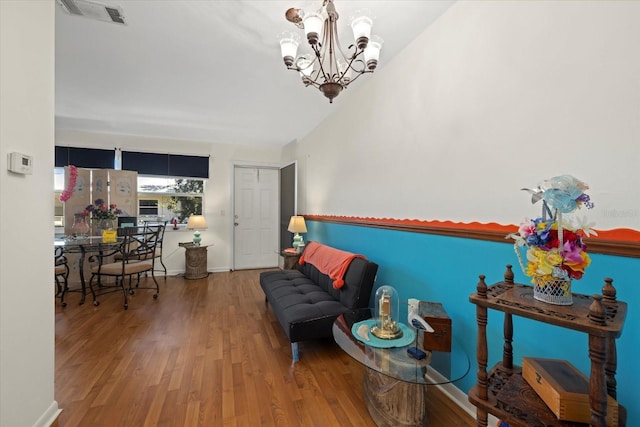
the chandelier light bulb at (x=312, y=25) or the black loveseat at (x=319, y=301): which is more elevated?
the chandelier light bulb at (x=312, y=25)

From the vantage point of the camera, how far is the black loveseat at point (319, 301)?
2.14 metres

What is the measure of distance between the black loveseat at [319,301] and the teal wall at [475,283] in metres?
0.29

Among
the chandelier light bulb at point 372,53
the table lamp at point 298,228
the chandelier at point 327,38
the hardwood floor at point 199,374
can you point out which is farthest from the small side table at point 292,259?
the chandelier light bulb at point 372,53

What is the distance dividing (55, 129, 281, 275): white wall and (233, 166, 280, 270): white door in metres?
0.16

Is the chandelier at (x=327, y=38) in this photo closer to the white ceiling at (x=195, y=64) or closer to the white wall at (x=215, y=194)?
the white ceiling at (x=195, y=64)

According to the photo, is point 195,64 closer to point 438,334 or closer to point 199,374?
point 199,374

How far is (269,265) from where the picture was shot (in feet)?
18.7

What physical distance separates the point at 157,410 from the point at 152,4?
105 inches

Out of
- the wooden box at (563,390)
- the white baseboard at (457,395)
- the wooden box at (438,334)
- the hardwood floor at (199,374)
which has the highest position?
the wooden box at (563,390)

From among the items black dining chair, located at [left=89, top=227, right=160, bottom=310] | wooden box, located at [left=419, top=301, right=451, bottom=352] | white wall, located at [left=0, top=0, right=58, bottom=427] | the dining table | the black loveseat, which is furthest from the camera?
black dining chair, located at [left=89, top=227, right=160, bottom=310]

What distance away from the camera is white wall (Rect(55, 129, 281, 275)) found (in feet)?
16.4

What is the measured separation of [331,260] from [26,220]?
2.27 metres

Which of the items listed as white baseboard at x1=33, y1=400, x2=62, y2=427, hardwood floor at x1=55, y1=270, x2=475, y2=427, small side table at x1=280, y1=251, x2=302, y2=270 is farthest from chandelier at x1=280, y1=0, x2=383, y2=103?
small side table at x1=280, y1=251, x2=302, y2=270

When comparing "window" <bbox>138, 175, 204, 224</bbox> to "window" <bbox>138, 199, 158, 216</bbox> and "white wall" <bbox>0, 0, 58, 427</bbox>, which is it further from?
"white wall" <bbox>0, 0, 58, 427</bbox>
